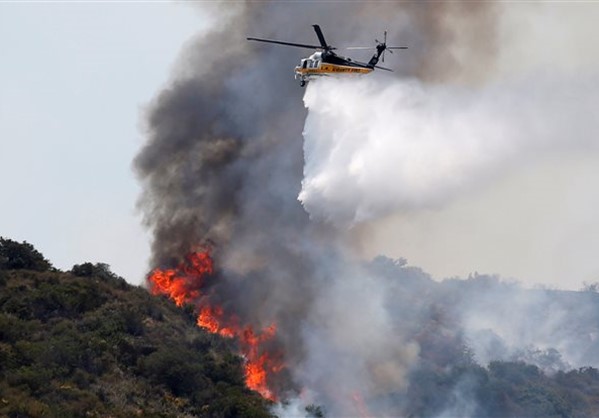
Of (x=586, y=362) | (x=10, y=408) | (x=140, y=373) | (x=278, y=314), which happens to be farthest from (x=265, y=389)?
(x=586, y=362)

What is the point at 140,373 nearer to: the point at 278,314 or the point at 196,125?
the point at 278,314

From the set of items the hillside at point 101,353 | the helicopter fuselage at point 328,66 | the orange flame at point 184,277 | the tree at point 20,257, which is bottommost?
the hillside at point 101,353

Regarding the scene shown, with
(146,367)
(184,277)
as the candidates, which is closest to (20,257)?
(184,277)

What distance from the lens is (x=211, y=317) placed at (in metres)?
79.8

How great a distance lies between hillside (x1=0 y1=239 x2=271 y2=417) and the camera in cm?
5616

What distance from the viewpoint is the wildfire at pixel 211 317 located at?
247ft

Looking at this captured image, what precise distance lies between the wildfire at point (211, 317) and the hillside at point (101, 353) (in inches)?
124

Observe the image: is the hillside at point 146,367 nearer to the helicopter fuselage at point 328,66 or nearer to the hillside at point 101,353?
the hillside at point 101,353

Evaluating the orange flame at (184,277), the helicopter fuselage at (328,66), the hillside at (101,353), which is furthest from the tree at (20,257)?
the helicopter fuselage at (328,66)

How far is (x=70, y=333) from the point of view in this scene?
63781 millimetres

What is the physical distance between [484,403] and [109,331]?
39.0 meters

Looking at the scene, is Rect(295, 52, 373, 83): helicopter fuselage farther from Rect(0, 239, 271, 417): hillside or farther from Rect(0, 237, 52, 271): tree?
Rect(0, 237, 52, 271): tree

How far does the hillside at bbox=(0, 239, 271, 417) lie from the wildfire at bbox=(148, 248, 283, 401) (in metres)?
3.15

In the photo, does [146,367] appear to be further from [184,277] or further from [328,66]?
[328,66]
